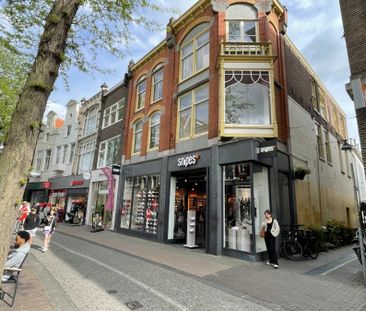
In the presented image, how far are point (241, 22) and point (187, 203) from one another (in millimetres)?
Answer: 9629

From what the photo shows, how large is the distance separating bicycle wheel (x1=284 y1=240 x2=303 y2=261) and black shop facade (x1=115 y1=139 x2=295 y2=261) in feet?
3.24

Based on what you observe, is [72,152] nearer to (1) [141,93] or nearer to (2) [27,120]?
(1) [141,93]

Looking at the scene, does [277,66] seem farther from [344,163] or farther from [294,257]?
[344,163]

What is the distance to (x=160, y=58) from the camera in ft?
52.3

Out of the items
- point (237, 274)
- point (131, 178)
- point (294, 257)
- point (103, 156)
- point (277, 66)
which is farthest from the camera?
point (103, 156)

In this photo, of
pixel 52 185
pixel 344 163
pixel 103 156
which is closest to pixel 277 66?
pixel 344 163

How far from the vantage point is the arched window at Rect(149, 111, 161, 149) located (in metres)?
14.8

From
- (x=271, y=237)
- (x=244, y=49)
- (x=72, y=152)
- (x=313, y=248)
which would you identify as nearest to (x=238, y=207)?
(x=271, y=237)

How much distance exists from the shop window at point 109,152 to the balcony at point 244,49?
10520mm

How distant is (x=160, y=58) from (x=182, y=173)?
7.93m

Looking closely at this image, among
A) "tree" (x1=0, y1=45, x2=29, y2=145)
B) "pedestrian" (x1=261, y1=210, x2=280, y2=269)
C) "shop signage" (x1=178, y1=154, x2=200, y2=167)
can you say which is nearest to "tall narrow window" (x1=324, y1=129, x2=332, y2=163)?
"shop signage" (x1=178, y1=154, x2=200, y2=167)

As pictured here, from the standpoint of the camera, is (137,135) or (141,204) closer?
(141,204)

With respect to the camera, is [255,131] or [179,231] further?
[179,231]

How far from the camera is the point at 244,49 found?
36.5 ft
